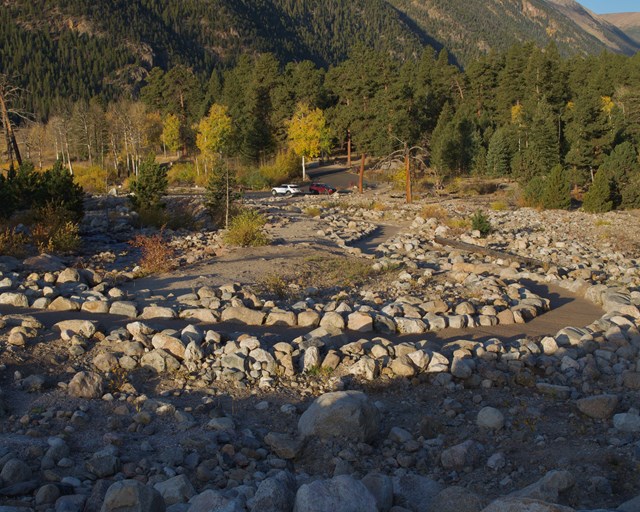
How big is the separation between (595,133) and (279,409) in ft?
116

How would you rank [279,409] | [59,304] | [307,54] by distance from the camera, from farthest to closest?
[307,54], [59,304], [279,409]

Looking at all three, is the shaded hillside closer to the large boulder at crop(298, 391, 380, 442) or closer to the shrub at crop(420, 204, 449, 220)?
the shrub at crop(420, 204, 449, 220)

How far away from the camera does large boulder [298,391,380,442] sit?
18.4ft

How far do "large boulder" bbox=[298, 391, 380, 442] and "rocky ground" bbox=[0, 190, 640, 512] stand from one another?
18 millimetres

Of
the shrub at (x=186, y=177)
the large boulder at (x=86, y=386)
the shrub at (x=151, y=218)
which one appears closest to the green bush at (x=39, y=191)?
the shrub at (x=151, y=218)

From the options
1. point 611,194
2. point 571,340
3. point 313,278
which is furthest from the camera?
point 611,194

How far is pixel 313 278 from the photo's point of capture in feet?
42.0

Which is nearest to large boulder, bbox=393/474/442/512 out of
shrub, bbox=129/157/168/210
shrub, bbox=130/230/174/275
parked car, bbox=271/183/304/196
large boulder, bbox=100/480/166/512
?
large boulder, bbox=100/480/166/512

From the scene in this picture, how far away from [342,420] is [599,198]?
90.7 feet

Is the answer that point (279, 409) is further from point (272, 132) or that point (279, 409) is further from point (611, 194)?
point (272, 132)

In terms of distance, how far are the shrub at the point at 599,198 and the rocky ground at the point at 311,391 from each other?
1779cm

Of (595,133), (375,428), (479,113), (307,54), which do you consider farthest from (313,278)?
(307,54)

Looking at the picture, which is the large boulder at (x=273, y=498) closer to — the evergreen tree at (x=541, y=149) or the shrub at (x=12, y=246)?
the shrub at (x=12, y=246)

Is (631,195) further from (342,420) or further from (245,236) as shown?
(342,420)
